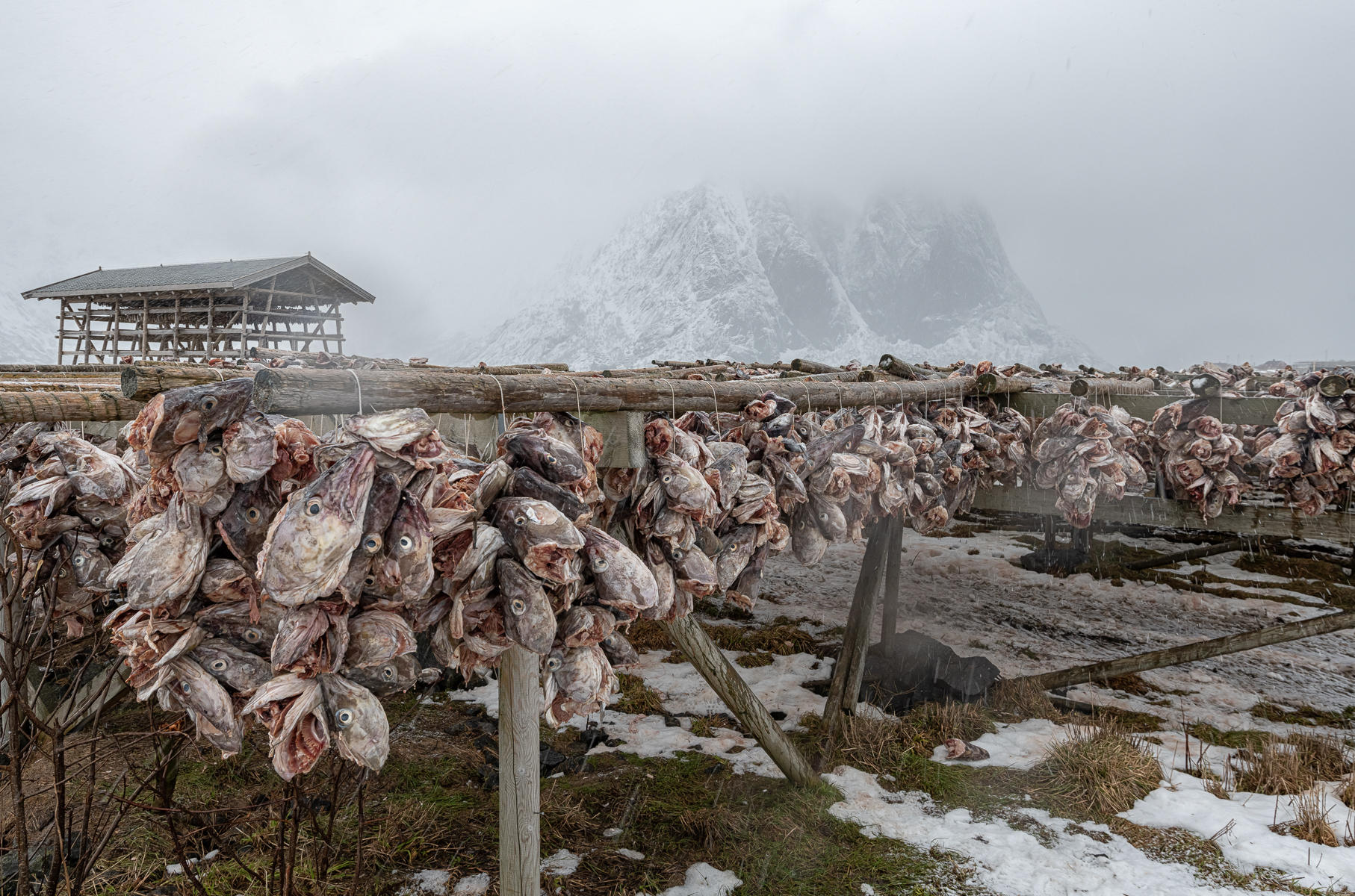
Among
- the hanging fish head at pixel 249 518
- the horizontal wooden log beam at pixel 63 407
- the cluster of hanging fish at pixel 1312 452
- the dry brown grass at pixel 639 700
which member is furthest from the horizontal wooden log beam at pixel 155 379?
the cluster of hanging fish at pixel 1312 452

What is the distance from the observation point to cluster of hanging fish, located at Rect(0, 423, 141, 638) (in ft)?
8.70

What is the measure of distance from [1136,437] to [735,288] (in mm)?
73242

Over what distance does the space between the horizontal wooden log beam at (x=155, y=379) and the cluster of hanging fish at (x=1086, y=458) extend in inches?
176

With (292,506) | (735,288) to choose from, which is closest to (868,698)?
(292,506)

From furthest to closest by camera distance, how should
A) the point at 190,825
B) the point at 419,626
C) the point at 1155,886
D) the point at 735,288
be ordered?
the point at 735,288 → the point at 190,825 → the point at 1155,886 → the point at 419,626

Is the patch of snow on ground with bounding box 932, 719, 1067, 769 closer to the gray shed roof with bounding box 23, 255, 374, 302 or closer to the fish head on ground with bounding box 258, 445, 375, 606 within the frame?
the fish head on ground with bounding box 258, 445, 375, 606

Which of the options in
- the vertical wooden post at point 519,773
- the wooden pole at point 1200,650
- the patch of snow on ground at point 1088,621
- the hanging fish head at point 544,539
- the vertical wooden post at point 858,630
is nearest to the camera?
the hanging fish head at point 544,539

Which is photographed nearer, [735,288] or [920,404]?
[920,404]

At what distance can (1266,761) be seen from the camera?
4867 millimetres

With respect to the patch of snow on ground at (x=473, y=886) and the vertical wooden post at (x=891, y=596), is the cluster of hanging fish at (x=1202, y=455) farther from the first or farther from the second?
the patch of snow on ground at (x=473, y=886)

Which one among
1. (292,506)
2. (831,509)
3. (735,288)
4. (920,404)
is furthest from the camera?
(735,288)

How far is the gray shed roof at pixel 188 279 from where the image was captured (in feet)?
61.4

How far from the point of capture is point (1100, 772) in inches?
190

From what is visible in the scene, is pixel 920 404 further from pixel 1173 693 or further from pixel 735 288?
pixel 735 288
